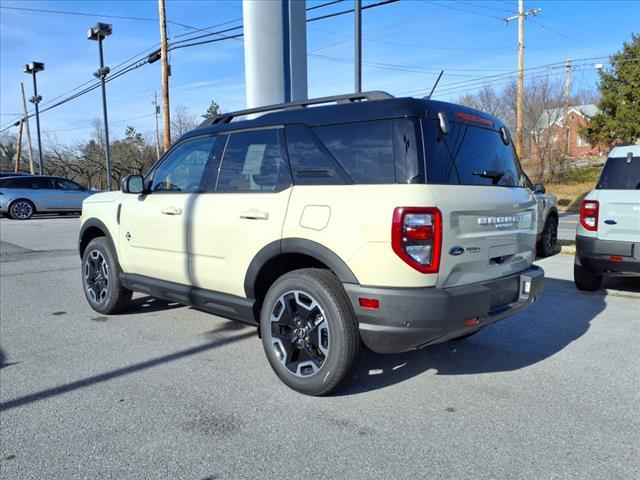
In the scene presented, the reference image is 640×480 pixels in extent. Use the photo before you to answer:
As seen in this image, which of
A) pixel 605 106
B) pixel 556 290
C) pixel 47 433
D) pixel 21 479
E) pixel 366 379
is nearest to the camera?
pixel 21 479

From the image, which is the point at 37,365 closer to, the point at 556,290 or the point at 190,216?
the point at 190,216

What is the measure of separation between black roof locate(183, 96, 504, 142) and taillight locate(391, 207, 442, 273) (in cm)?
64

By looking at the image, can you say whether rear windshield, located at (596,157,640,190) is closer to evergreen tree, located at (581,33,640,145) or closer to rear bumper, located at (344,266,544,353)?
rear bumper, located at (344,266,544,353)

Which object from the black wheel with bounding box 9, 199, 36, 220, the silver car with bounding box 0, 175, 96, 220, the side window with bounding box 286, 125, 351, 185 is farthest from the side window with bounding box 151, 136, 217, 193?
the black wheel with bounding box 9, 199, 36, 220

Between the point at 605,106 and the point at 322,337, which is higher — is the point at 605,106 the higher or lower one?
the higher one

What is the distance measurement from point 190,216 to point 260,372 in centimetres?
142

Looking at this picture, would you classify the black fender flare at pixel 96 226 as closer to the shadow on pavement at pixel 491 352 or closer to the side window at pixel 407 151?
the shadow on pavement at pixel 491 352

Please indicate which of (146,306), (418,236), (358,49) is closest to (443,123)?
(418,236)

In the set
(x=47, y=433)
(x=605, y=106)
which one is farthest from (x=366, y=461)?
(x=605, y=106)

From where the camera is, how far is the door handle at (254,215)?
3650 mm

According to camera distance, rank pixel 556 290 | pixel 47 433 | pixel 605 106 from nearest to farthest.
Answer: pixel 47 433 < pixel 556 290 < pixel 605 106

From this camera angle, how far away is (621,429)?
9.77ft

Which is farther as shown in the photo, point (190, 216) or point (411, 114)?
point (190, 216)

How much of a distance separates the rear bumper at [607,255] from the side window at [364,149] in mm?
3972
